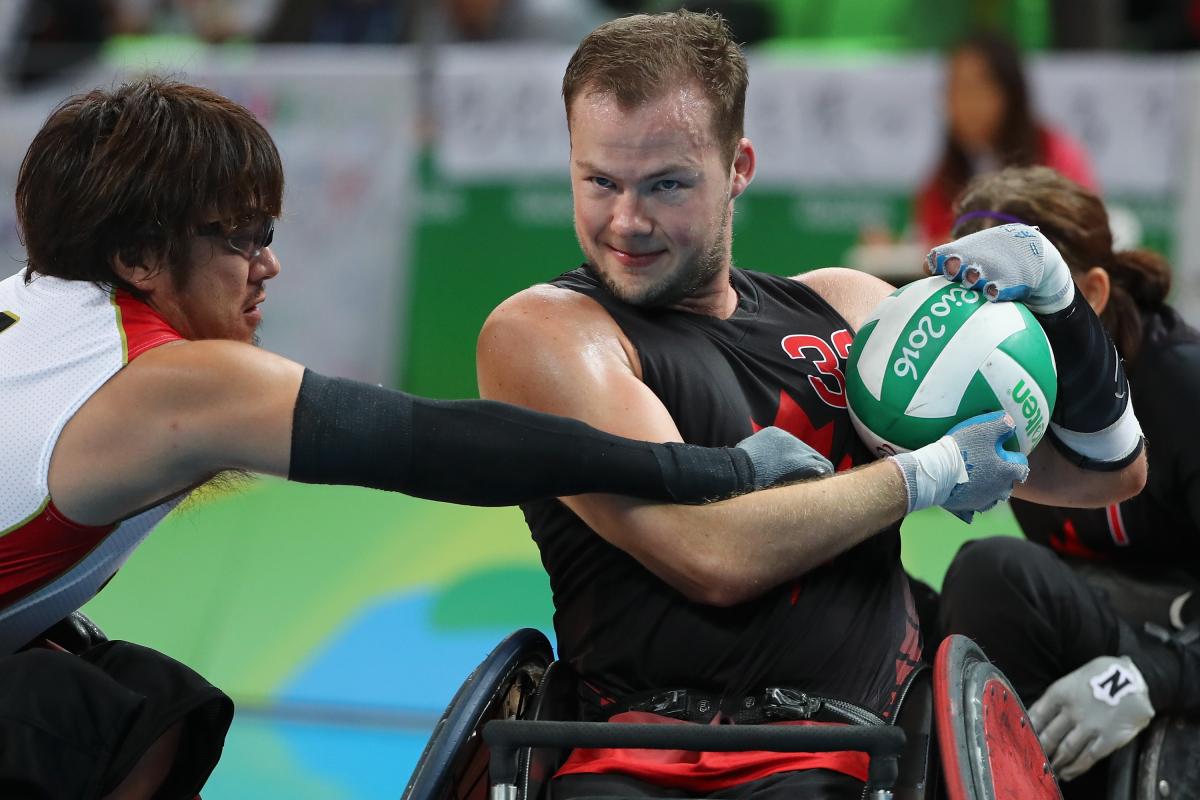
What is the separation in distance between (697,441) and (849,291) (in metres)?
0.58

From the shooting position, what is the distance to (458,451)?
2076mm

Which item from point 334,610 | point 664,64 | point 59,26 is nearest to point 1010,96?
point 334,610

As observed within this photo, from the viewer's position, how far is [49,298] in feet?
7.18

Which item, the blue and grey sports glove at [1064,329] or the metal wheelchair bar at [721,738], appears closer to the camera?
the metal wheelchair bar at [721,738]

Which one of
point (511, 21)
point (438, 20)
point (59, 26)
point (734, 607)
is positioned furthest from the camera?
point (59, 26)

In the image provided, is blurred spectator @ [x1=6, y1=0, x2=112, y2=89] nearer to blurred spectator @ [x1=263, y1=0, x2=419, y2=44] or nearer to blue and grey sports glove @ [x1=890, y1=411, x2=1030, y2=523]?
blurred spectator @ [x1=263, y1=0, x2=419, y2=44]

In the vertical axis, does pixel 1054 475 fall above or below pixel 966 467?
below

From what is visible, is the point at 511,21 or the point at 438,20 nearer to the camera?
the point at 438,20

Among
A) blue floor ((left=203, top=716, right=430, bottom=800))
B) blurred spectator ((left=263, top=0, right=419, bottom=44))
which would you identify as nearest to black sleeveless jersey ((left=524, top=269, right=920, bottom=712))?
blue floor ((left=203, top=716, right=430, bottom=800))

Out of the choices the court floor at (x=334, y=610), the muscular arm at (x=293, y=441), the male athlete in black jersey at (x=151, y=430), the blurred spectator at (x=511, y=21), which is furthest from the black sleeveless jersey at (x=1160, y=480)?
the blurred spectator at (x=511, y=21)

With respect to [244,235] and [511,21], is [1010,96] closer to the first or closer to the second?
[511,21]

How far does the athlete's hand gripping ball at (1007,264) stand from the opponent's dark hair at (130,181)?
1.13 metres

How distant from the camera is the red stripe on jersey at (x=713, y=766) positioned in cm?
222

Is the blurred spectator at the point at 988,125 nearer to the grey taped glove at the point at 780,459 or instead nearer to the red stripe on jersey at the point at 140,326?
the grey taped glove at the point at 780,459
